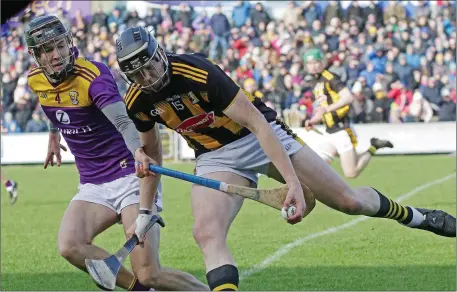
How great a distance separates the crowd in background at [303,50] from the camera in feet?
69.8

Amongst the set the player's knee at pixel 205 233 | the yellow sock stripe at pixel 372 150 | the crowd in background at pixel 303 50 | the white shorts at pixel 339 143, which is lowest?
the crowd in background at pixel 303 50

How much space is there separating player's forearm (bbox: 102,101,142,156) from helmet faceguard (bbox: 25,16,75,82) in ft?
1.25

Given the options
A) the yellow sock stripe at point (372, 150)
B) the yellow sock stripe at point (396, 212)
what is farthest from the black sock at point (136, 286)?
the yellow sock stripe at point (372, 150)

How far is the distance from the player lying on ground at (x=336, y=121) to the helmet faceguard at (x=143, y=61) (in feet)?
22.2

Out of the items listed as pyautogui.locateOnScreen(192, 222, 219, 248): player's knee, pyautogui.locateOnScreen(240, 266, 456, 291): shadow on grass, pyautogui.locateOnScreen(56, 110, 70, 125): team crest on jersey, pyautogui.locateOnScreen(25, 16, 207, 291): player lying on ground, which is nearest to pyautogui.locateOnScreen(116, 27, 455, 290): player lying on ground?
pyautogui.locateOnScreen(192, 222, 219, 248): player's knee

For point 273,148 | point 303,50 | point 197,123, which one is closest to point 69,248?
point 197,123

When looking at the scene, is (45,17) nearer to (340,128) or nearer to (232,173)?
(232,173)

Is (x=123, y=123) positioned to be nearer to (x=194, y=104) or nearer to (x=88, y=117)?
(x=88, y=117)

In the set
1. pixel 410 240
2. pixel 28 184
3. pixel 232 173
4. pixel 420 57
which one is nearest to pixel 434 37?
pixel 420 57

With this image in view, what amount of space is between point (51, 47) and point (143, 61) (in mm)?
926

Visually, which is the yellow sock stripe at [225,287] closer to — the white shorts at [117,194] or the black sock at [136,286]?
the black sock at [136,286]

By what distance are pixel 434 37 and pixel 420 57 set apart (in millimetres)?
811

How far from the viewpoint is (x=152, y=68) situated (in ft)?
17.3

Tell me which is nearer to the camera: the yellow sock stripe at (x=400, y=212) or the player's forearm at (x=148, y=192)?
the player's forearm at (x=148, y=192)
